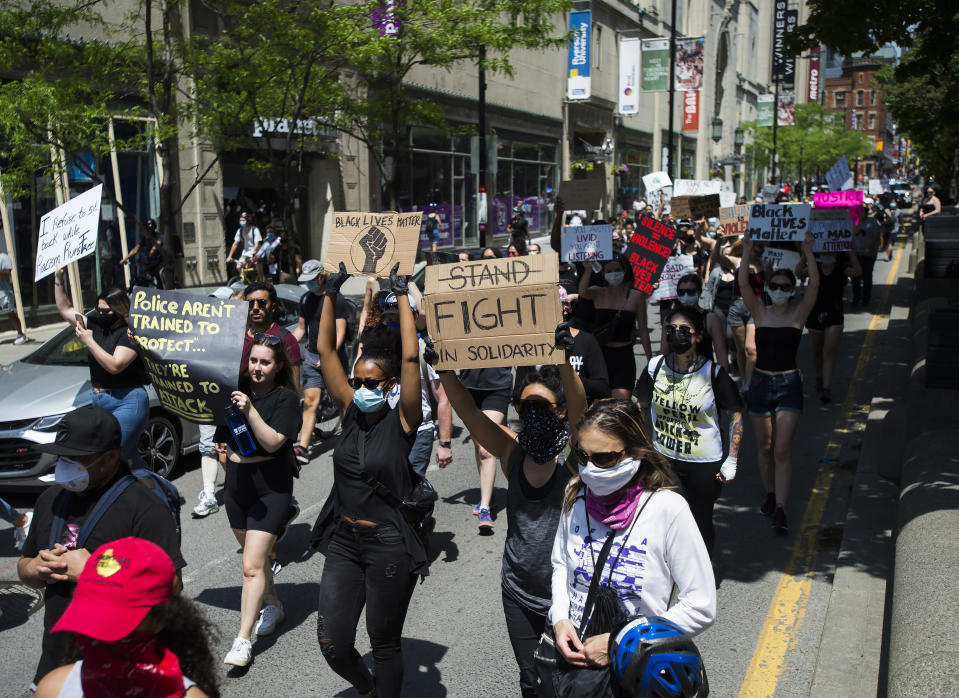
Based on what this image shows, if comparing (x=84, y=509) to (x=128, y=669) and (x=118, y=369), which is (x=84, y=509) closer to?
(x=128, y=669)

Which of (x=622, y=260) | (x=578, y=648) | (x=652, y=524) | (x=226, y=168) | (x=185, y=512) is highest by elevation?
(x=226, y=168)

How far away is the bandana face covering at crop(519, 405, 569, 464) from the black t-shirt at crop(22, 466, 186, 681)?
4.72ft

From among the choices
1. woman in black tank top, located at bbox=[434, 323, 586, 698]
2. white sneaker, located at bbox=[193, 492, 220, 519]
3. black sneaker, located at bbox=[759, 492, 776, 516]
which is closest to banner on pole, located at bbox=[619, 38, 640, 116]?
black sneaker, located at bbox=[759, 492, 776, 516]

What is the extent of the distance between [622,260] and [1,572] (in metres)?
6.13

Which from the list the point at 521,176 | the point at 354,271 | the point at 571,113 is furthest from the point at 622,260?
the point at 571,113

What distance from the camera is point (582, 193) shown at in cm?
1407

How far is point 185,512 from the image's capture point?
24.8 ft

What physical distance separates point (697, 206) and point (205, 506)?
9.46 m

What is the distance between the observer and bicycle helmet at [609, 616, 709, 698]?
268 centimetres

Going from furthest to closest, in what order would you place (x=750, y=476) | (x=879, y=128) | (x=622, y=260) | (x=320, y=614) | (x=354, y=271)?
1. (x=879, y=128)
2. (x=622, y=260)
3. (x=750, y=476)
4. (x=354, y=271)
5. (x=320, y=614)

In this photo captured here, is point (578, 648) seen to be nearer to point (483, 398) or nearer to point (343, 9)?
point (483, 398)

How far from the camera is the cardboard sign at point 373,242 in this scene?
201 inches

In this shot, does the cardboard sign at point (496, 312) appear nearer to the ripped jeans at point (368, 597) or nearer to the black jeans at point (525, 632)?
the ripped jeans at point (368, 597)

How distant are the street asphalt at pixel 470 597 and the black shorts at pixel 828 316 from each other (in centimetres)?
256
